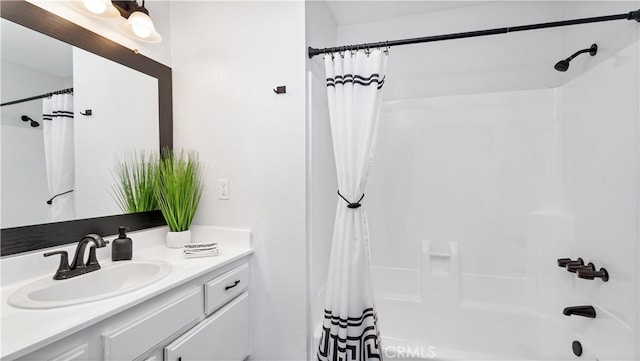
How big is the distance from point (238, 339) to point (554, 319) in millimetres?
1925

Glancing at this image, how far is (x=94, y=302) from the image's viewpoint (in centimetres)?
90

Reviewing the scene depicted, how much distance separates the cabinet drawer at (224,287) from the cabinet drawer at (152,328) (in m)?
0.05

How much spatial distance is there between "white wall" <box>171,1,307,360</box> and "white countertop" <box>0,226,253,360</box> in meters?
0.12

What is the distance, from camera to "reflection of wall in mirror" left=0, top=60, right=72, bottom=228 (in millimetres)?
1099

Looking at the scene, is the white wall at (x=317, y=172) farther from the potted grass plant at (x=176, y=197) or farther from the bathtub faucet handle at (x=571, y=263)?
the bathtub faucet handle at (x=571, y=263)

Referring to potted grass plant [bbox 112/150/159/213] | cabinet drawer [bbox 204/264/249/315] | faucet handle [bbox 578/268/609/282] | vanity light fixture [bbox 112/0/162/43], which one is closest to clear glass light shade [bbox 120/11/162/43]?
vanity light fixture [bbox 112/0/162/43]

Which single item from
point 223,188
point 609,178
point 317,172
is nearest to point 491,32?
point 609,178

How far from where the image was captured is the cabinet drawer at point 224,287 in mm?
1291

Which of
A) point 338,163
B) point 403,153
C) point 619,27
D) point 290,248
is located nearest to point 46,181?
point 290,248

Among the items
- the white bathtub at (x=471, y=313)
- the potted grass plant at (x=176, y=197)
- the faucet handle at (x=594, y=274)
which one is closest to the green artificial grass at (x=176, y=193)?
the potted grass plant at (x=176, y=197)

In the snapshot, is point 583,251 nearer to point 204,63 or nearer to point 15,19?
point 204,63

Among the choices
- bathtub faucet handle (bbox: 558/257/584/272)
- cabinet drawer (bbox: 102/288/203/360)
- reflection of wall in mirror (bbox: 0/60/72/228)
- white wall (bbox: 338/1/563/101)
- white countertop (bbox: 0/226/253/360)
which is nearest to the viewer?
white countertop (bbox: 0/226/253/360)

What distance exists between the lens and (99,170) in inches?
56.5

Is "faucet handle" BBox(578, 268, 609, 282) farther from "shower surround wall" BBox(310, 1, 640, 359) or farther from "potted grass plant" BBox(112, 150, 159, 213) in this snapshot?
"potted grass plant" BBox(112, 150, 159, 213)
